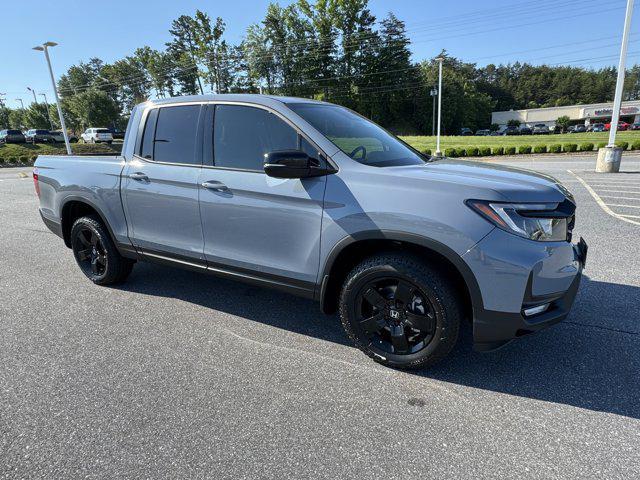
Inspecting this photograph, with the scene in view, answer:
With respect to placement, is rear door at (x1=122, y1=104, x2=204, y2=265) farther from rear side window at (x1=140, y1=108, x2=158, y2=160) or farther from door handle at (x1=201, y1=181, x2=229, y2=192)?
door handle at (x1=201, y1=181, x2=229, y2=192)

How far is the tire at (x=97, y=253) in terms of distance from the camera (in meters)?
4.23

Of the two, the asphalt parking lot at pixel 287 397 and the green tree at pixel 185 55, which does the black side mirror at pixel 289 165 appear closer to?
the asphalt parking lot at pixel 287 397

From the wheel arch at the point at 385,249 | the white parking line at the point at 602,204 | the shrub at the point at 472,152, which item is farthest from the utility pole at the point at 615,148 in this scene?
the wheel arch at the point at 385,249

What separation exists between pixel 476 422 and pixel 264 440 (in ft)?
3.91

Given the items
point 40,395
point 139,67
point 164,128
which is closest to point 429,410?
point 40,395

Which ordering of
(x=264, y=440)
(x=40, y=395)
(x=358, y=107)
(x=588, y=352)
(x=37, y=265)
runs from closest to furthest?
(x=264, y=440) → (x=40, y=395) → (x=588, y=352) → (x=37, y=265) → (x=358, y=107)

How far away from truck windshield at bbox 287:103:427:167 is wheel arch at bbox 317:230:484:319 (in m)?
0.57

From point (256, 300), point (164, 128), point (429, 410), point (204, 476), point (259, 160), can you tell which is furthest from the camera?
point (256, 300)

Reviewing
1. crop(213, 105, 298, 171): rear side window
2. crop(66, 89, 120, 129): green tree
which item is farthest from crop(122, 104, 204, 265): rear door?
crop(66, 89, 120, 129): green tree

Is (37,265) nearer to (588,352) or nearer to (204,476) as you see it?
(204,476)

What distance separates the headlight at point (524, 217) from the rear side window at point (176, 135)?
232 cm

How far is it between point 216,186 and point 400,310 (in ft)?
5.56

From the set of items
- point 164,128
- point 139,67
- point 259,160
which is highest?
point 139,67

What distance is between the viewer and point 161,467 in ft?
6.60
